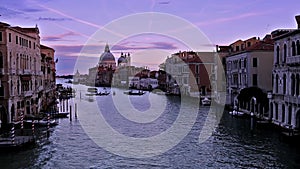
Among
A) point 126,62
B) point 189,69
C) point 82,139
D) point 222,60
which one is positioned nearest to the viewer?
point 82,139

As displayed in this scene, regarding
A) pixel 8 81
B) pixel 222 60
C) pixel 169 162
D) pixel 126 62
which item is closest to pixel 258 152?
pixel 169 162

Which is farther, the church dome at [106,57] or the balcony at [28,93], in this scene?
the church dome at [106,57]

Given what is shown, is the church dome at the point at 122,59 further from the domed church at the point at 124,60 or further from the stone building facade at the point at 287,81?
the stone building facade at the point at 287,81

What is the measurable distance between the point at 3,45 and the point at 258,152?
427 inches

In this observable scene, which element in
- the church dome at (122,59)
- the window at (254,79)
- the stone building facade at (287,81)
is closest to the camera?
the stone building facade at (287,81)

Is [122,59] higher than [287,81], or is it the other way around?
[122,59]

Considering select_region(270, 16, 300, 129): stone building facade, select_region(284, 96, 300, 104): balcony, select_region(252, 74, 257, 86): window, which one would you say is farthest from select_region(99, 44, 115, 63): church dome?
select_region(284, 96, 300, 104): balcony

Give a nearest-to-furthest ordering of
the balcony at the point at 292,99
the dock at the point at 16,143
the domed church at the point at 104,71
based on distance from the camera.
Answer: the dock at the point at 16,143, the balcony at the point at 292,99, the domed church at the point at 104,71

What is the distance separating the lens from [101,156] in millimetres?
12047

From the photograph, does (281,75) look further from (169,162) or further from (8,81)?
(8,81)

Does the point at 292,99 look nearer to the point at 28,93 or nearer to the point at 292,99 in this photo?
the point at 292,99

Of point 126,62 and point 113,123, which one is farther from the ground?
point 126,62

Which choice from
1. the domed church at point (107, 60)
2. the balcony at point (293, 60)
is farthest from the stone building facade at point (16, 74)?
the domed church at point (107, 60)

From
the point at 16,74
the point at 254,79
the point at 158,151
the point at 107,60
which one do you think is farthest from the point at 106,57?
the point at 158,151
